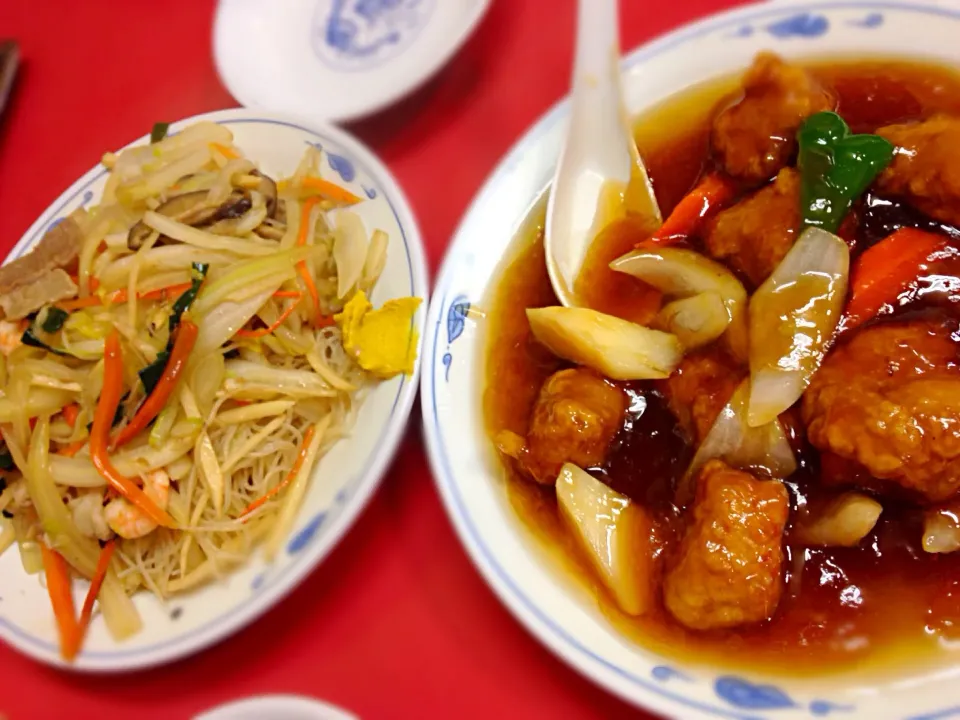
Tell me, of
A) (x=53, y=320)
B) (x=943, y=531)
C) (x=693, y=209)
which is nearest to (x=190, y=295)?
(x=53, y=320)

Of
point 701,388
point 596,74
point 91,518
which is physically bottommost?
point 91,518

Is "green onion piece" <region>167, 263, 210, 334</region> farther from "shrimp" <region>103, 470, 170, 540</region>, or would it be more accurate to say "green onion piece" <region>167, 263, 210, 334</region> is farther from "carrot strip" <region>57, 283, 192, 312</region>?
"shrimp" <region>103, 470, 170, 540</region>

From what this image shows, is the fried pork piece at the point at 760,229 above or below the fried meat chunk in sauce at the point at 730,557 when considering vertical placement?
above

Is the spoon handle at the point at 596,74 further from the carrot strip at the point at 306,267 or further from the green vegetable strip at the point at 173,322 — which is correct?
the green vegetable strip at the point at 173,322

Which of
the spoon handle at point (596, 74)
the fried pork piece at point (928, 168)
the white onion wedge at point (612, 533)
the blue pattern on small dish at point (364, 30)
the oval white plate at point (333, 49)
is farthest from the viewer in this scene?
the blue pattern on small dish at point (364, 30)

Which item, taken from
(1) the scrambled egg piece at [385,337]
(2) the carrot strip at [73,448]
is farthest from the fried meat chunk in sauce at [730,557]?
(2) the carrot strip at [73,448]

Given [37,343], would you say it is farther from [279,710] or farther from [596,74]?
[596,74]
